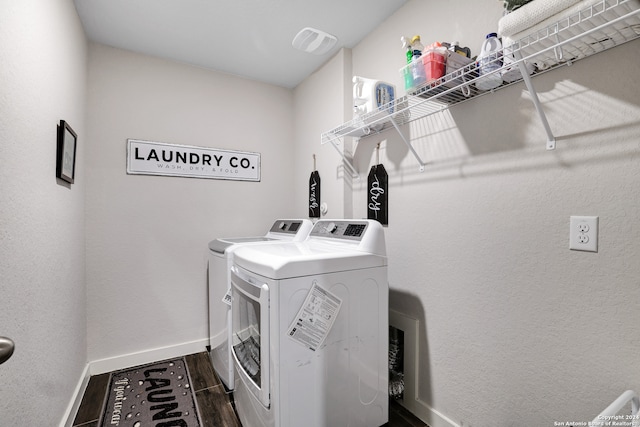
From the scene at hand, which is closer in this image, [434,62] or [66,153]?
[434,62]

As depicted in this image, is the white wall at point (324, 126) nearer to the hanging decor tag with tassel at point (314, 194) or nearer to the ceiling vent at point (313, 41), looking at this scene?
the hanging decor tag with tassel at point (314, 194)

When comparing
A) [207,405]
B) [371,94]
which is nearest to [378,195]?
[371,94]

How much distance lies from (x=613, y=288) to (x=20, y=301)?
2031mm

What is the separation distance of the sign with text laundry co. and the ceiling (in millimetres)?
703

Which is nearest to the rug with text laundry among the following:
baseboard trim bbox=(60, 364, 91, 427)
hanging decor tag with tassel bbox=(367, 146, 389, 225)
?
baseboard trim bbox=(60, 364, 91, 427)

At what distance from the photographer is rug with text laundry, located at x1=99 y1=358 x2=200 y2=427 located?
173 cm

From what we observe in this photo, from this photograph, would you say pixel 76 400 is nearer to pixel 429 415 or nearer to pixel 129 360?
pixel 129 360

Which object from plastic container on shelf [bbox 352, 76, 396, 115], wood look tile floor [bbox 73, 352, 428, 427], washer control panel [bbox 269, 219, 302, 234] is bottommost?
wood look tile floor [bbox 73, 352, 428, 427]

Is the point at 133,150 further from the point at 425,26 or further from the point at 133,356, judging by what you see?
the point at 425,26

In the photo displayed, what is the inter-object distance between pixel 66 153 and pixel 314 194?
1.59m

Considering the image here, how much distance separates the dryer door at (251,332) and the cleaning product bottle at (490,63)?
122cm

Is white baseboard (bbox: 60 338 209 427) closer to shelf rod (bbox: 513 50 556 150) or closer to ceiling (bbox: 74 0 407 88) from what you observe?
ceiling (bbox: 74 0 407 88)

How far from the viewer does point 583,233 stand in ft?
3.62

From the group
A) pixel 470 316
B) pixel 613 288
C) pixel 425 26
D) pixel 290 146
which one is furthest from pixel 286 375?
pixel 290 146
